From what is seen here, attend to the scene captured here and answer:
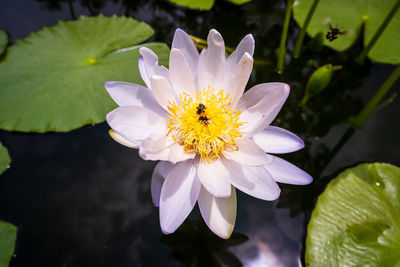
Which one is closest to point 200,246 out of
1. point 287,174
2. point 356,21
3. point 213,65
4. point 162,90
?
point 287,174

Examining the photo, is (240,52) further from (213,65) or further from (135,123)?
(135,123)

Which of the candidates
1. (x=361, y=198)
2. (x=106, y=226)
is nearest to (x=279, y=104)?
(x=361, y=198)

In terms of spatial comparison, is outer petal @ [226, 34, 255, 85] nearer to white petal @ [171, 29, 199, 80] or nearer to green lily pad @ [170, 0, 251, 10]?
white petal @ [171, 29, 199, 80]

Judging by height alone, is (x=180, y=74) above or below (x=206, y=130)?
above

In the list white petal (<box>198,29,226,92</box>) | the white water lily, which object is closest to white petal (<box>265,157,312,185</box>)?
the white water lily

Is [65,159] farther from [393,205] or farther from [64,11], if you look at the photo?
[393,205]

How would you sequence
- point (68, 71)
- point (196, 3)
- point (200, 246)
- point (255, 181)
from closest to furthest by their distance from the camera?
point (255, 181), point (200, 246), point (68, 71), point (196, 3)
